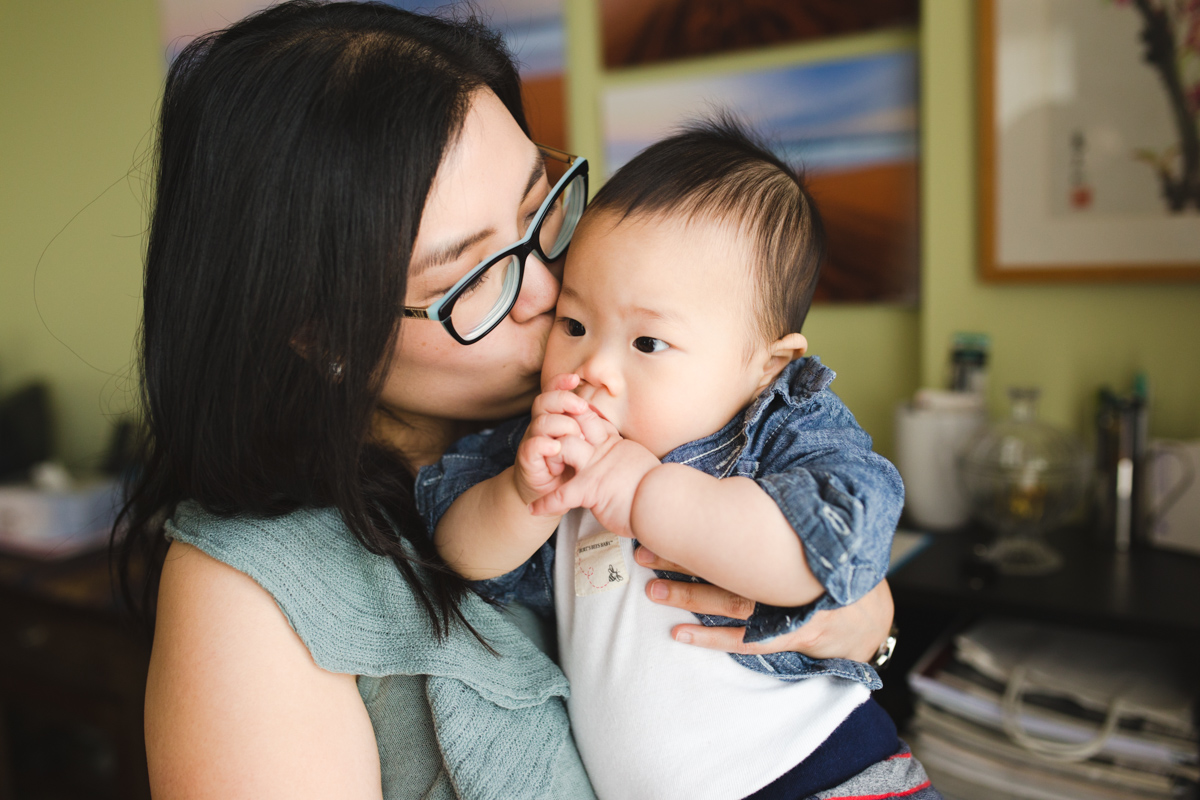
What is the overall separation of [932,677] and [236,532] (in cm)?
154

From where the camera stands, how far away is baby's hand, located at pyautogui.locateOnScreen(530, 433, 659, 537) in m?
0.77

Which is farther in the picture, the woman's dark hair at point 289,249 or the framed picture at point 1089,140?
the framed picture at point 1089,140

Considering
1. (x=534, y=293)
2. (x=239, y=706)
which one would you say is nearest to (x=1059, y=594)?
(x=534, y=293)

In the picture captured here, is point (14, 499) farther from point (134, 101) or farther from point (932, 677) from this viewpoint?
point (932, 677)

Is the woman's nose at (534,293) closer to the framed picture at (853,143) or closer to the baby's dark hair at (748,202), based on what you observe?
the baby's dark hair at (748,202)

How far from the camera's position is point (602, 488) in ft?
2.55

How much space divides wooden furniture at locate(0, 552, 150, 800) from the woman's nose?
204 cm

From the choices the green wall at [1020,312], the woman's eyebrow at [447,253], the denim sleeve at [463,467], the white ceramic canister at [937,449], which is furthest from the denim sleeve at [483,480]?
the green wall at [1020,312]

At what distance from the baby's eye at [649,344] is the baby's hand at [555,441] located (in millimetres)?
104

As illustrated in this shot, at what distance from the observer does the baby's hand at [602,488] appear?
2.54ft

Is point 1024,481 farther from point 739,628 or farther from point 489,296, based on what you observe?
point 489,296

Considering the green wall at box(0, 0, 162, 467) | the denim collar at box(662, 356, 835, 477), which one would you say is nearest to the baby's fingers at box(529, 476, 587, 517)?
the denim collar at box(662, 356, 835, 477)

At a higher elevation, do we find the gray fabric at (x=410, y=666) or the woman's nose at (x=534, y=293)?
the woman's nose at (x=534, y=293)

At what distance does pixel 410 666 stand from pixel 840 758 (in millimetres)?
460
